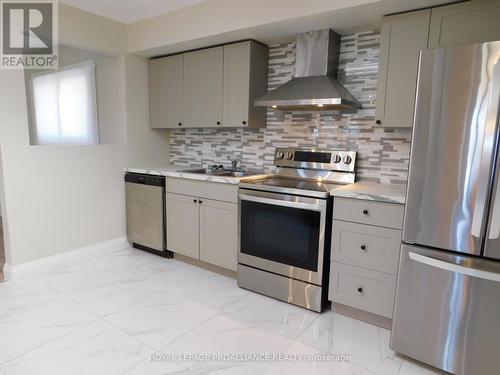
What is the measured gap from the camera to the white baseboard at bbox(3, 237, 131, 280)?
2.83 metres

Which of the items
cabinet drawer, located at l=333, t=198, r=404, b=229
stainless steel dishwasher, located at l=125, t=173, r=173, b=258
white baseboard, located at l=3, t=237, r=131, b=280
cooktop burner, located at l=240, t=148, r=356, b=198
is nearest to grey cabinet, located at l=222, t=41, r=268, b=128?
cooktop burner, located at l=240, t=148, r=356, b=198

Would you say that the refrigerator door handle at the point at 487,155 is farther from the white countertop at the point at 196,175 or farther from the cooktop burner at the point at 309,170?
the white countertop at the point at 196,175

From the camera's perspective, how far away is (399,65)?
2268 millimetres

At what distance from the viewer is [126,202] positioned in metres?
3.63

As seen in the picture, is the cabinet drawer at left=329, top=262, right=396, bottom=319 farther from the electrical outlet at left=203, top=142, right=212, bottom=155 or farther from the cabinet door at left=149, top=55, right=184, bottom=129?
the cabinet door at left=149, top=55, right=184, bottom=129

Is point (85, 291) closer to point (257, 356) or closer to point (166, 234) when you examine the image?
point (166, 234)

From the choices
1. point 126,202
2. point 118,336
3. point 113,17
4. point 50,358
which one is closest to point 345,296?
point 118,336

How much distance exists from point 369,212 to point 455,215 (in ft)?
1.87

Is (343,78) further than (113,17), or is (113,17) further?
(113,17)

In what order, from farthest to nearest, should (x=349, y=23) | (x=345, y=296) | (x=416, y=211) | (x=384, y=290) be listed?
(x=349, y=23), (x=345, y=296), (x=384, y=290), (x=416, y=211)

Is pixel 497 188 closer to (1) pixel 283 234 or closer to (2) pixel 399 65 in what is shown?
(2) pixel 399 65

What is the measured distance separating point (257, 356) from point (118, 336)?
89 cm

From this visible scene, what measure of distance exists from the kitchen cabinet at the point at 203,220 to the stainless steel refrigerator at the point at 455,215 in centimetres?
147

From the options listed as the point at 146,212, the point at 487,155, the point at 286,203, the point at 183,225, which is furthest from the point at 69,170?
the point at 487,155
